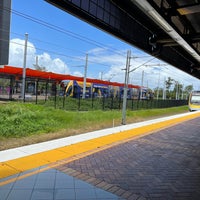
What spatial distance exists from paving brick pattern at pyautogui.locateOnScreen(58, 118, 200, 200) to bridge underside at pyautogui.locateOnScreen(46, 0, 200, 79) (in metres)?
3.87

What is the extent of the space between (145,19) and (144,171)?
17.4 feet

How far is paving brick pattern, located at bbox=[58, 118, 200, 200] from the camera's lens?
472 cm

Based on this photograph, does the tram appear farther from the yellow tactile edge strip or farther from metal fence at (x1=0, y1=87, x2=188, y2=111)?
the yellow tactile edge strip

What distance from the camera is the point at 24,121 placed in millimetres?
11195

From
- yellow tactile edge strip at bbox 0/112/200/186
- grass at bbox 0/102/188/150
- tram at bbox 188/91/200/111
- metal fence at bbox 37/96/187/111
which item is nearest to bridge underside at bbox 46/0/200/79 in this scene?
yellow tactile edge strip at bbox 0/112/200/186

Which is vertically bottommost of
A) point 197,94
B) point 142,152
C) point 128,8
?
point 142,152

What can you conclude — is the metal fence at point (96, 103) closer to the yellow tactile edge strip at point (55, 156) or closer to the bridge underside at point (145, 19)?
the yellow tactile edge strip at point (55, 156)

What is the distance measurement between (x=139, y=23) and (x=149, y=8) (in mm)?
2796

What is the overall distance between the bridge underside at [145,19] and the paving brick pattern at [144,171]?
3.87 meters

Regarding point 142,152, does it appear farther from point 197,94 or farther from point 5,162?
point 197,94

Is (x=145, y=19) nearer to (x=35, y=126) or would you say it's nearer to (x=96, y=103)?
(x=35, y=126)

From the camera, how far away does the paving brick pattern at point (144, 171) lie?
4.72 metres

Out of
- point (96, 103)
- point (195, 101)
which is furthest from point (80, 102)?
point (195, 101)

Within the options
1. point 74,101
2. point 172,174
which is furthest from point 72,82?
point 172,174
